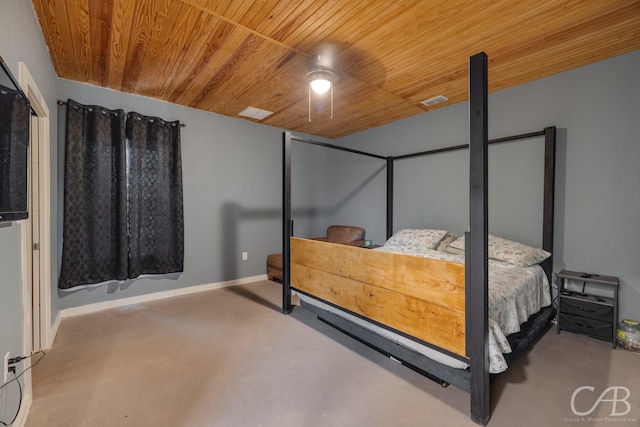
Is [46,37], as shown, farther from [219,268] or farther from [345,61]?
[219,268]

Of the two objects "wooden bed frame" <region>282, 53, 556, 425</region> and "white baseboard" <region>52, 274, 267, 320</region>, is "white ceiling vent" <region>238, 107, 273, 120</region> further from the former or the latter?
"white baseboard" <region>52, 274, 267, 320</region>

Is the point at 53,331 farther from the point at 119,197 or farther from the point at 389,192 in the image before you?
the point at 389,192

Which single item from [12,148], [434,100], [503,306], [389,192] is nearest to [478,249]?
[503,306]

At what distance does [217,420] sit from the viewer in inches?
58.1

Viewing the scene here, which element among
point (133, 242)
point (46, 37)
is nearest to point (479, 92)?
point (46, 37)

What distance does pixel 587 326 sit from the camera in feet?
7.61

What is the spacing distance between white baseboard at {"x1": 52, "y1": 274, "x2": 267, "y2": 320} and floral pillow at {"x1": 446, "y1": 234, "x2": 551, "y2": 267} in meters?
3.17

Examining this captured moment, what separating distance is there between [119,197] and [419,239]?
133 inches

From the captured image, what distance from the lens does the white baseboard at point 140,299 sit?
2.83m

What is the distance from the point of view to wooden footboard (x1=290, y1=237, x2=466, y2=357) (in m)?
1.54

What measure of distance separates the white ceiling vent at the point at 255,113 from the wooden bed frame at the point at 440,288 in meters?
2.04

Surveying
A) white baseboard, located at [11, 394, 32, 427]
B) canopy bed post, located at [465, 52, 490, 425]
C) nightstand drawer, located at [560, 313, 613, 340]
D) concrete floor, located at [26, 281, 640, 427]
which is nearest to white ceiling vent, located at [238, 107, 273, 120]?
concrete floor, located at [26, 281, 640, 427]

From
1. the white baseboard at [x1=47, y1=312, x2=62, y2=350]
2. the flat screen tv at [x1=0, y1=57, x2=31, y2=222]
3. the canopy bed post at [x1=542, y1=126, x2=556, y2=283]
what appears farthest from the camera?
the canopy bed post at [x1=542, y1=126, x2=556, y2=283]

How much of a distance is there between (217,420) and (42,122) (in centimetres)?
251
